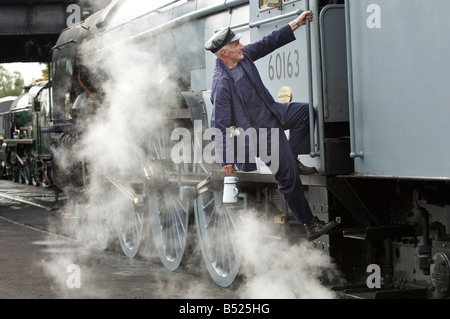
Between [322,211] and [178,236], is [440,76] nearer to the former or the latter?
[322,211]

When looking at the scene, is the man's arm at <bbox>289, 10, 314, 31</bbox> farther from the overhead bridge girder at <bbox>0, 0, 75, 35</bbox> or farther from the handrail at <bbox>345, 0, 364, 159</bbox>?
the overhead bridge girder at <bbox>0, 0, 75, 35</bbox>

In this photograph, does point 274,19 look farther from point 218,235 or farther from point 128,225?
point 128,225

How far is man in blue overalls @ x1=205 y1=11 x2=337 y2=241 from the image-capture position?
5.23 m

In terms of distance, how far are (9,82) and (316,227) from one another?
289 ft

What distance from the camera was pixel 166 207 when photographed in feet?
27.6

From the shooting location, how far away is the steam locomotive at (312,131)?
4.29 meters

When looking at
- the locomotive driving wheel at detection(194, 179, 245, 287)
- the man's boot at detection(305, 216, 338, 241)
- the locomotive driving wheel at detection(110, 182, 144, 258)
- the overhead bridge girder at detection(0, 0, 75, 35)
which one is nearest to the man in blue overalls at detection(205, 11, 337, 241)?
the man's boot at detection(305, 216, 338, 241)

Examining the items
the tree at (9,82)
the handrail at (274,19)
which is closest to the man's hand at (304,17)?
the handrail at (274,19)

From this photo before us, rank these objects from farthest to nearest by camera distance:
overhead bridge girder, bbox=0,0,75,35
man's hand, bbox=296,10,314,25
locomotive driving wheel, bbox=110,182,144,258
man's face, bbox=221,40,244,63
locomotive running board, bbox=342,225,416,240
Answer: overhead bridge girder, bbox=0,0,75,35 → locomotive driving wheel, bbox=110,182,144,258 → man's face, bbox=221,40,244,63 → man's hand, bbox=296,10,314,25 → locomotive running board, bbox=342,225,416,240

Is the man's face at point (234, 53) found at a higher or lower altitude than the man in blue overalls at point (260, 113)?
higher

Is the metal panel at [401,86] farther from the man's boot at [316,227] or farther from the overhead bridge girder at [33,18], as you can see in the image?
the overhead bridge girder at [33,18]

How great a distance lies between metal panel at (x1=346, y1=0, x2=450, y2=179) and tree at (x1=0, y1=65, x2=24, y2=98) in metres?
82.5

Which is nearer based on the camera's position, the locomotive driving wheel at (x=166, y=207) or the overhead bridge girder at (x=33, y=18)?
the locomotive driving wheel at (x=166, y=207)

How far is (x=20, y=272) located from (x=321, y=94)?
4357 mm
